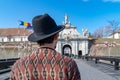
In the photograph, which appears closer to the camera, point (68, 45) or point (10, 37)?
point (68, 45)

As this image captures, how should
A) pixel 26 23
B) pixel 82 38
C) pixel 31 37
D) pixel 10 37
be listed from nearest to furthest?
pixel 31 37, pixel 26 23, pixel 82 38, pixel 10 37

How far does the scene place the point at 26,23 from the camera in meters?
68.0

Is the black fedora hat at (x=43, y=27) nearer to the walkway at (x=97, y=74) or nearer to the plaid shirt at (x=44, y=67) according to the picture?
the plaid shirt at (x=44, y=67)

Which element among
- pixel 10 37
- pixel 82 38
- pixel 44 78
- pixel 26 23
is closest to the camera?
pixel 44 78

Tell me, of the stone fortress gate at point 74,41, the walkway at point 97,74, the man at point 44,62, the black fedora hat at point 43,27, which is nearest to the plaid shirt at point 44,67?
the man at point 44,62

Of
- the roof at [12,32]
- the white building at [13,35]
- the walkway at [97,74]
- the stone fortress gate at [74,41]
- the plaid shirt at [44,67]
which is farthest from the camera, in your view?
the roof at [12,32]

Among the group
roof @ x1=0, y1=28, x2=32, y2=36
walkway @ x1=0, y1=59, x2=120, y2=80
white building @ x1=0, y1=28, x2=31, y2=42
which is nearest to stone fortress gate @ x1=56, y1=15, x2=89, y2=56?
white building @ x1=0, y1=28, x2=31, y2=42

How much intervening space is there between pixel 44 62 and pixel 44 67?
2.1 inches

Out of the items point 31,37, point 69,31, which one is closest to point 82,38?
point 69,31

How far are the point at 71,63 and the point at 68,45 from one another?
4512 inches

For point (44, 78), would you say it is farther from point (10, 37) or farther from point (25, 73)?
point (10, 37)

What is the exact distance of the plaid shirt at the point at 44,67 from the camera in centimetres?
316

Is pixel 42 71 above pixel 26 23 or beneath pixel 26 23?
beneath

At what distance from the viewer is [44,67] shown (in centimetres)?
318
